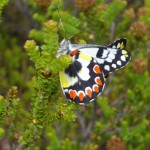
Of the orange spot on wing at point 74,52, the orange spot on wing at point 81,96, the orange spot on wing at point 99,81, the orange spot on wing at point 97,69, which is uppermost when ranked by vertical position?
the orange spot on wing at point 74,52

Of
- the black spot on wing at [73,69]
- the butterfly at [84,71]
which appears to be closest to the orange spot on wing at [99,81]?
the butterfly at [84,71]

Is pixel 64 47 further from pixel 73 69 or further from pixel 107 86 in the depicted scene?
pixel 107 86

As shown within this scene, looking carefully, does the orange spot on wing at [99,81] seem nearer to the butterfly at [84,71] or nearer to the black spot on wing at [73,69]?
the butterfly at [84,71]

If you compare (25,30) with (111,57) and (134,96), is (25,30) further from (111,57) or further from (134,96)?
(111,57)

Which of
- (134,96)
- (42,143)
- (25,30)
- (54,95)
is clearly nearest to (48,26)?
(54,95)

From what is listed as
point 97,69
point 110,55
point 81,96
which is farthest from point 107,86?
point 81,96

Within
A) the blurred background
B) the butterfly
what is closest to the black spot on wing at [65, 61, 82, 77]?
the butterfly

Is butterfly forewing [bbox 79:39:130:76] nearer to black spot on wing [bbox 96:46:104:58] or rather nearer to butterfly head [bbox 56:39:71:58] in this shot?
black spot on wing [bbox 96:46:104:58]

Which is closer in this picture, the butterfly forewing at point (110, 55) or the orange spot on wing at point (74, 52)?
the orange spot on wing at point (74, 52)
